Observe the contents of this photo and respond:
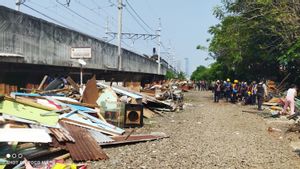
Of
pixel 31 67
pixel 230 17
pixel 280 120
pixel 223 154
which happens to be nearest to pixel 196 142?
pixel 223 154

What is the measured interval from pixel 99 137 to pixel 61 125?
3.23 ft

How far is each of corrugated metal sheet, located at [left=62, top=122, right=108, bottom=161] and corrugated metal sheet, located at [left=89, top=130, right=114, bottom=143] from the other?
346mm

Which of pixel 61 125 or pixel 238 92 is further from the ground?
pixel 238 92

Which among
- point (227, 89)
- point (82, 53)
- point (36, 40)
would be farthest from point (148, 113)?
point (227, 89)

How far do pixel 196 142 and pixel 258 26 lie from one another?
49.3 ft

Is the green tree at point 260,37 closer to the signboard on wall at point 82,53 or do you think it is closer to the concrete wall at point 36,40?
the concrete wall at point 36,40

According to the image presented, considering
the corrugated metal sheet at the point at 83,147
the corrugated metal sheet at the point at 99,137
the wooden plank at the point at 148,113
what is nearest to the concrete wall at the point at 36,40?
the corrugated metal sheet at the point at 99,137

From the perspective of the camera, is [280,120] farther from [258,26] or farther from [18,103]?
[18,103]

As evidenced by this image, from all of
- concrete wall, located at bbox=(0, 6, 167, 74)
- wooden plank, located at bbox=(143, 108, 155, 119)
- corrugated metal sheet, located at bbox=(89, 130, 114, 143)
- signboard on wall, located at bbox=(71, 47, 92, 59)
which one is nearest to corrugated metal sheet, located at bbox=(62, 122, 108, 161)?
corrugated metal sheet, located at bbox=(89, 130, 114, 143)

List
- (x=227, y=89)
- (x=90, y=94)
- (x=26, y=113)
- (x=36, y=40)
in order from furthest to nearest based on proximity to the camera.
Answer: (x=227, y=89) < (x=36, y=40) < (x=90, y=94) < (x=26, y=113)

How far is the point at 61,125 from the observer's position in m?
9.37

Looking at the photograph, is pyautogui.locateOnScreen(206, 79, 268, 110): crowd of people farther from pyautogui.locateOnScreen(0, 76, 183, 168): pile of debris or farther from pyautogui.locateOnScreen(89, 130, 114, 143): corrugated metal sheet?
pyautogui.locateOnScreen(89, 130, 114, 143): corrugated metal sheet

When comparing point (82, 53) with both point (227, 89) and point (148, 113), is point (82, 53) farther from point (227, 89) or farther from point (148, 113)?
point (227, 89)

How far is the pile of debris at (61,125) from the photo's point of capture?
7453 millimetres
